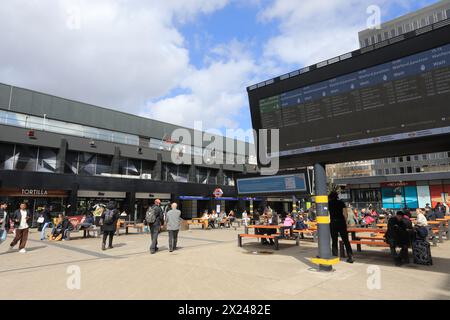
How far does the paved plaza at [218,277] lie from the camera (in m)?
5.31

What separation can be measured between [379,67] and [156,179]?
2869 cm

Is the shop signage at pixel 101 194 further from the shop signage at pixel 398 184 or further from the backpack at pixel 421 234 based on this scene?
the shop signage at pixel 398 184

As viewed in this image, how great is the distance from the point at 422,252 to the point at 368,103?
4.08 meters

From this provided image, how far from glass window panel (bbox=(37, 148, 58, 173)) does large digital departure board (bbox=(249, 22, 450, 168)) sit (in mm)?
23429

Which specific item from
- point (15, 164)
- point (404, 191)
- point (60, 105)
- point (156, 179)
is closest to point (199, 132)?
point (156, 179)

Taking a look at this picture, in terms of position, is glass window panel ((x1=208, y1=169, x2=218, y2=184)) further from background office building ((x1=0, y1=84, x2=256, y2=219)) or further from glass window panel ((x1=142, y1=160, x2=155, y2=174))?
glass window panel ((x1=142, y1=160, x2=155, y2=174))

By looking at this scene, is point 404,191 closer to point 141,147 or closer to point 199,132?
point 199,132

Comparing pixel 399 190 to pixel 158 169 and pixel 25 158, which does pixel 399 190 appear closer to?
pixel 158 169

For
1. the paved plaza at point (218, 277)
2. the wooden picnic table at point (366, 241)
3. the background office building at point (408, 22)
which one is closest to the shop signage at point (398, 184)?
the paved plaza at point (218, 277)

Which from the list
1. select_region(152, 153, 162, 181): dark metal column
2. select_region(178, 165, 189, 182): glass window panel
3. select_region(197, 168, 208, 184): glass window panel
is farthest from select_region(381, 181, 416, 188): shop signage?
select_region(152, 153, 162, 181): dark metal column

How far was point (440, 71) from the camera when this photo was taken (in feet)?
19.7

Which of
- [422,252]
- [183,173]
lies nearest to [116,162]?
[183,173]

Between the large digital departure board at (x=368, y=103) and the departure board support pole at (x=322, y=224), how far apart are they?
0.50 m

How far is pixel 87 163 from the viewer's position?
93.4 ft
